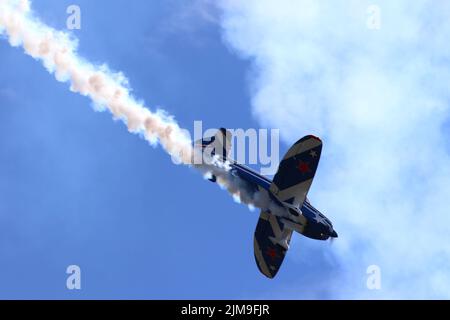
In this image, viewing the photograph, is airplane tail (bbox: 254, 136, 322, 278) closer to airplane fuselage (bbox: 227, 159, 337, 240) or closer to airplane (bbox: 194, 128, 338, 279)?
airplane (bbox: 194, 128, 338, 279)

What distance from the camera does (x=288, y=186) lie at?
4372cm

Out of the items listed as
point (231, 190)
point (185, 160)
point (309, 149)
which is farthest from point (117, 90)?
point (309, 149)

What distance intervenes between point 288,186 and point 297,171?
97 centimetres

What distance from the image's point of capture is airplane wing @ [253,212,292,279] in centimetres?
4631

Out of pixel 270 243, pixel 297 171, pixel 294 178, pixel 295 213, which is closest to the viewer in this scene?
pixel 297 171

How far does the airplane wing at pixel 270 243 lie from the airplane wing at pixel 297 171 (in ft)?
7.62

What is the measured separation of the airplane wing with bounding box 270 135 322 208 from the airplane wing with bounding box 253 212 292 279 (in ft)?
7.62

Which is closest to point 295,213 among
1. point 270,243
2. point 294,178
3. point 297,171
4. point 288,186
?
point 288,186

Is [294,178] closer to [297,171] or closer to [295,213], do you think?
[297,171]

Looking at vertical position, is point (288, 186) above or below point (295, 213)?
above

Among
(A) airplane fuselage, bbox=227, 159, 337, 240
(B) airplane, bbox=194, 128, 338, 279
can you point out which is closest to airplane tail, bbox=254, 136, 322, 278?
(B) airplane, bbox=194, 128, 338, 279

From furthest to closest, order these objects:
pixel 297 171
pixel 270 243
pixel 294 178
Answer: pixel 270 243 → pixel 294 178 → pixel 297 171
